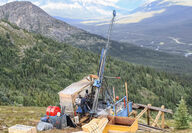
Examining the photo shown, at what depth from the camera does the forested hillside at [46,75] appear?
86.3ft

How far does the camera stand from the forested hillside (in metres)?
26.3

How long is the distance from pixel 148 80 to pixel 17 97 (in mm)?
40607

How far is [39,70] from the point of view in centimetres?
3628

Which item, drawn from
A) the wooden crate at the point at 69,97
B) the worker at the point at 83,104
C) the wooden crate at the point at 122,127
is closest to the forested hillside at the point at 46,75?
the wooden crate at the point at 69,97

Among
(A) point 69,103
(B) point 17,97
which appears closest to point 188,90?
(B) point 17,97

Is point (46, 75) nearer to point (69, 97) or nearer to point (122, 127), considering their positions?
point (69, 97)

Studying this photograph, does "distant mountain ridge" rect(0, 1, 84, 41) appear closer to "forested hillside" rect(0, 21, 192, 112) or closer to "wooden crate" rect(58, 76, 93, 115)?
"forested hillside" rect(0, 21, 192, 112)

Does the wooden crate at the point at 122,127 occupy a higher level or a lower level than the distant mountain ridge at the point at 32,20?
lower

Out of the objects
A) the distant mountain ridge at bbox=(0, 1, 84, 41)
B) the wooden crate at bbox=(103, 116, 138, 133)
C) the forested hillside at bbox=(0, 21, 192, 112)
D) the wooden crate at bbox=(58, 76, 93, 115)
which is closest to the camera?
the wooden crate at bbox=(103, 116, 138, 133)

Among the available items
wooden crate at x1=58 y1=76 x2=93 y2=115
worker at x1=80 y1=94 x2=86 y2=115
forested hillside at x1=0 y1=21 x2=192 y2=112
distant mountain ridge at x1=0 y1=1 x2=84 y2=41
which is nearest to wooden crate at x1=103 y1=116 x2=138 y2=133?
worker at x1=80 y1=94 x2=86 y2=115

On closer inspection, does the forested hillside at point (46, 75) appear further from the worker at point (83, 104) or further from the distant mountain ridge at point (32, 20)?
the distant mountain ridge at point (32, 20)

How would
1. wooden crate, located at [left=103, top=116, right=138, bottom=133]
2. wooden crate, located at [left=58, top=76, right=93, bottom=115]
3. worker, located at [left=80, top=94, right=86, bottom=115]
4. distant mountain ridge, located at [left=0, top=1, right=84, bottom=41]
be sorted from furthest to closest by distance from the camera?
distant mountain ridge, located at [left=0, top=1, right=84, bottom=41] < worker, located at [left=80, top=94, right=86, bottom=115] < wooden crate, located at [left=58, top=76, right=93, bottom=115] < wooden crate, located at [left=103, top=116, right=138, bottom=133]

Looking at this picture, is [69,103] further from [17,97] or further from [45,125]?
[17,97]

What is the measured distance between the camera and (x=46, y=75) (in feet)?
118
